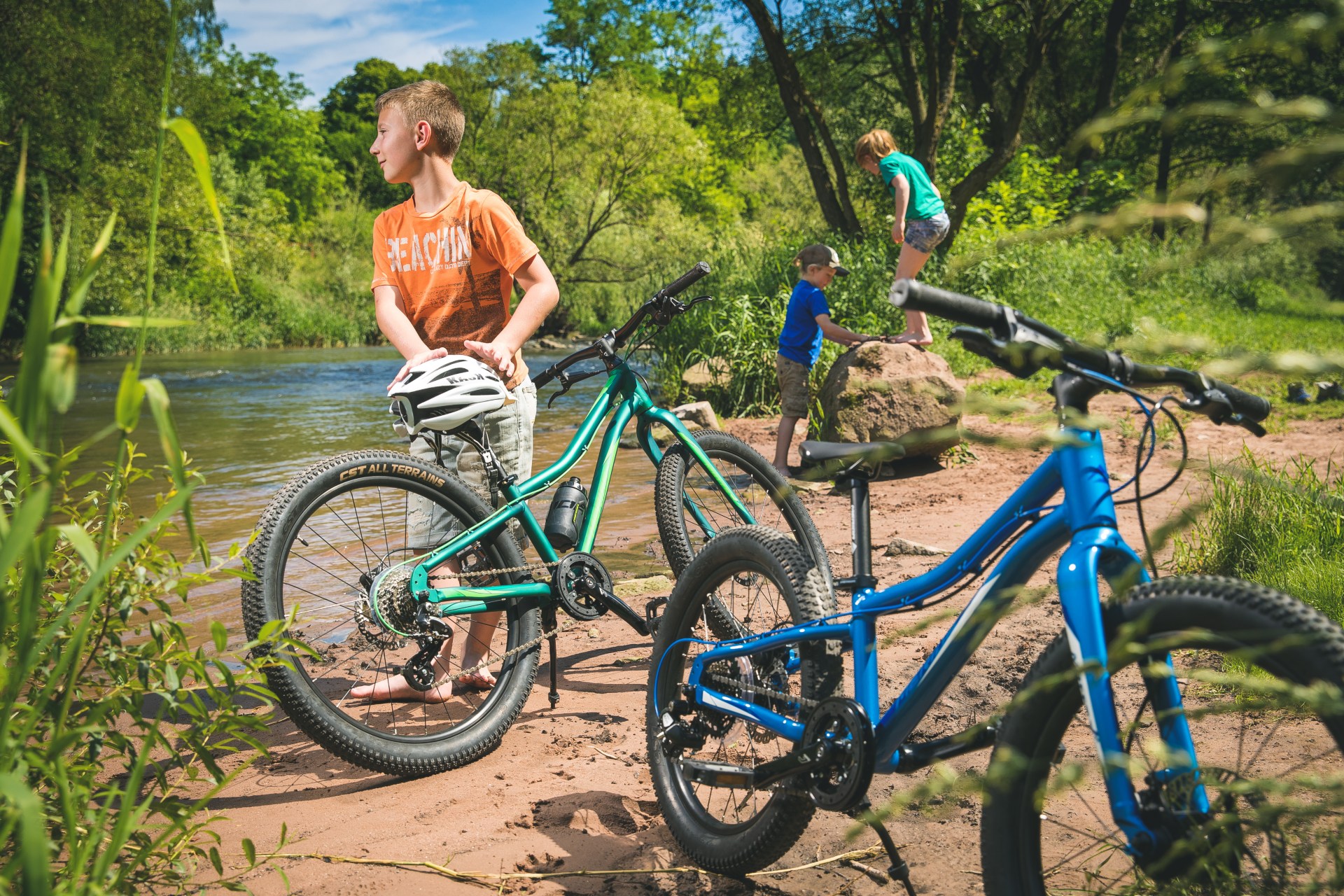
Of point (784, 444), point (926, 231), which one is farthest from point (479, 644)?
point (926, 231)

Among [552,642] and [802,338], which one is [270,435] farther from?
[552,642]

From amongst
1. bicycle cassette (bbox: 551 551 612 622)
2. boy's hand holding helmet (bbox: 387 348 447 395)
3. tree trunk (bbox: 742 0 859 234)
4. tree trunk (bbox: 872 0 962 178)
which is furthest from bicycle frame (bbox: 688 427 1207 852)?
tree trunk (bbox: 742 0 859 234)

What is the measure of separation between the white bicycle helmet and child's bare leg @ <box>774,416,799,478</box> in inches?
185

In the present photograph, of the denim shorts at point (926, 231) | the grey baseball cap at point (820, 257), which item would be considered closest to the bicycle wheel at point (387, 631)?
the grey baseball cap at point (820, 257)

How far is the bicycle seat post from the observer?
6.93 feet

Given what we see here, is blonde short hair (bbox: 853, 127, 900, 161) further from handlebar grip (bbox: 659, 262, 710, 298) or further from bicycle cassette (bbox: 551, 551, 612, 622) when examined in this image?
bicycle cassette (bbox: 551, 551, 612, 622)

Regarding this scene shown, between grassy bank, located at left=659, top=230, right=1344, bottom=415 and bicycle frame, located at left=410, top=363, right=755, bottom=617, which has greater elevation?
grassy bank, located at left=659, top=230, right=1344, bottom=415

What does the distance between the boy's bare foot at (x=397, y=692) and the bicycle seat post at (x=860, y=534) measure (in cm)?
190

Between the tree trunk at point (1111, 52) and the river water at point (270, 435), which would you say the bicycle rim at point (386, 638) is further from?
the tree trunk at point (1111, 52)

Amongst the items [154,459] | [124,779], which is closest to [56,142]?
[154,459]

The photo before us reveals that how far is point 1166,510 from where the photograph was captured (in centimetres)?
510

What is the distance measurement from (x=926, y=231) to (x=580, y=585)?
20.8ft

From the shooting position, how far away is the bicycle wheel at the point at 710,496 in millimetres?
3602

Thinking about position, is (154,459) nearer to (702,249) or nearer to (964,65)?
(702,249)
